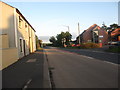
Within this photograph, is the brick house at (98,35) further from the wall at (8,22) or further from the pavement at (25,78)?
the pavement at (25,78)

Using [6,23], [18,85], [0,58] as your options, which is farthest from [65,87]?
[6,23]

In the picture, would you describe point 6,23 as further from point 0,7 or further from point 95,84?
point 95,84

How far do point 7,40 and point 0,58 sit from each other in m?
4.99

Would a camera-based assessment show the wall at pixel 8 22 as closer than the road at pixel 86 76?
No

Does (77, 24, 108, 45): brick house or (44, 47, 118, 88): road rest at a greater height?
(77, 24, 108, 45): brick house

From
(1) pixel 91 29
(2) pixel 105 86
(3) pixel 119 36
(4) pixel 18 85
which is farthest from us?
(1) pixel 91 29

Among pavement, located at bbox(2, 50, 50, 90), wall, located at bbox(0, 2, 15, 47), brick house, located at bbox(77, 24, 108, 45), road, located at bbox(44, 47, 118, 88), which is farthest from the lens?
brick house, located at bbox(77, 24, 108, 45)

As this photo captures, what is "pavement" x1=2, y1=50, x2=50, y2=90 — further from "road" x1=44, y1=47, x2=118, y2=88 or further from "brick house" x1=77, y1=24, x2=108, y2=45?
"brick house" x1=77, y1=24, x2=108, y2=45

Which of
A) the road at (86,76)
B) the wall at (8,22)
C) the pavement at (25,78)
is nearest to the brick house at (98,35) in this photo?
the wall at (8,22)

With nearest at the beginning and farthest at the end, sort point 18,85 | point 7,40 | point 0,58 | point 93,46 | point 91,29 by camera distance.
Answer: point 18,85, point 0,58, point 7,40, point 93,46, point 91,29

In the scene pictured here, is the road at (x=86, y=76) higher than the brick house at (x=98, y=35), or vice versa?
the brick house at (x=98, y=35)

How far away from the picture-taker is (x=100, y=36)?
190 feet

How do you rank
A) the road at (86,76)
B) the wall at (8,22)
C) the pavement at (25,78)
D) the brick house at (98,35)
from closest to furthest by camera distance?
1. the road at (86,76)
2. the pavement at (25,78)
3. the wall at (8,22)
4. the brick house at (98,35)

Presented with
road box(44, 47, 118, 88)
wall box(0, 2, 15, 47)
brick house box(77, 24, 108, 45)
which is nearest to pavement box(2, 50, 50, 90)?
road box(44, 47, 118, 88)
